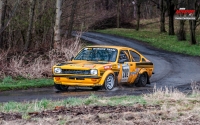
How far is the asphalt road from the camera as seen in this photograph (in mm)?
14750

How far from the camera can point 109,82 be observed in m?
16.2

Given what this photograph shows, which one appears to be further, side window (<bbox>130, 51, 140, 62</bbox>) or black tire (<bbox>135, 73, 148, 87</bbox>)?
side window (<bbox>130, 51, 140, 62</bbox>)

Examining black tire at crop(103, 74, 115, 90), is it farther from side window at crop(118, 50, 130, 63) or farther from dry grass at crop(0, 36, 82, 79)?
dry grass at crop(0, 36, 82, 79)

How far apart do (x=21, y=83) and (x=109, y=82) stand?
3.53 m

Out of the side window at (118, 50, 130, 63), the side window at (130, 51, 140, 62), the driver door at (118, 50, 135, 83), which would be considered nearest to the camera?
the driver door at (118, 50, 135, 83)

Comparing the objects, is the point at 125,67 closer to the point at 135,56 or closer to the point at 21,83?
the point at 135,56

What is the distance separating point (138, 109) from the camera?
29.8 feet

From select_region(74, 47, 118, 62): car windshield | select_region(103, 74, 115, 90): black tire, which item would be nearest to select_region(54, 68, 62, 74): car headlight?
select_region(74, 47, 118, 62): car windshield

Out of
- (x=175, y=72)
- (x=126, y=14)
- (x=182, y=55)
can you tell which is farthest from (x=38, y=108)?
(x=126, y=14)

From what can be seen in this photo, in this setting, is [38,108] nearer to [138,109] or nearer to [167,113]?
[138,109]

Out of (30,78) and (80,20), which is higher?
(80,20)

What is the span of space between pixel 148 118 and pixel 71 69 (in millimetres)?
8057

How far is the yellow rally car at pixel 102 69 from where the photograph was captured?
51.4 feet

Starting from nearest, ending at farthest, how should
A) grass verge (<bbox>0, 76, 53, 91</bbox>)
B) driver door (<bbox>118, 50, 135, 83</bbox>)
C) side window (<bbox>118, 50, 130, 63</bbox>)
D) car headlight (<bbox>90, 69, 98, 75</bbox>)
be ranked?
car headlight (<bbox>90, 69, 98, 75</bbox>) < grass verge (<bbox>0, 76, 53, 91</bbox>) < driver door (<bbox>118, 50, 135, 83</bbox>) < side window (<bbox>118, 50, 130, 63</bbox>)
